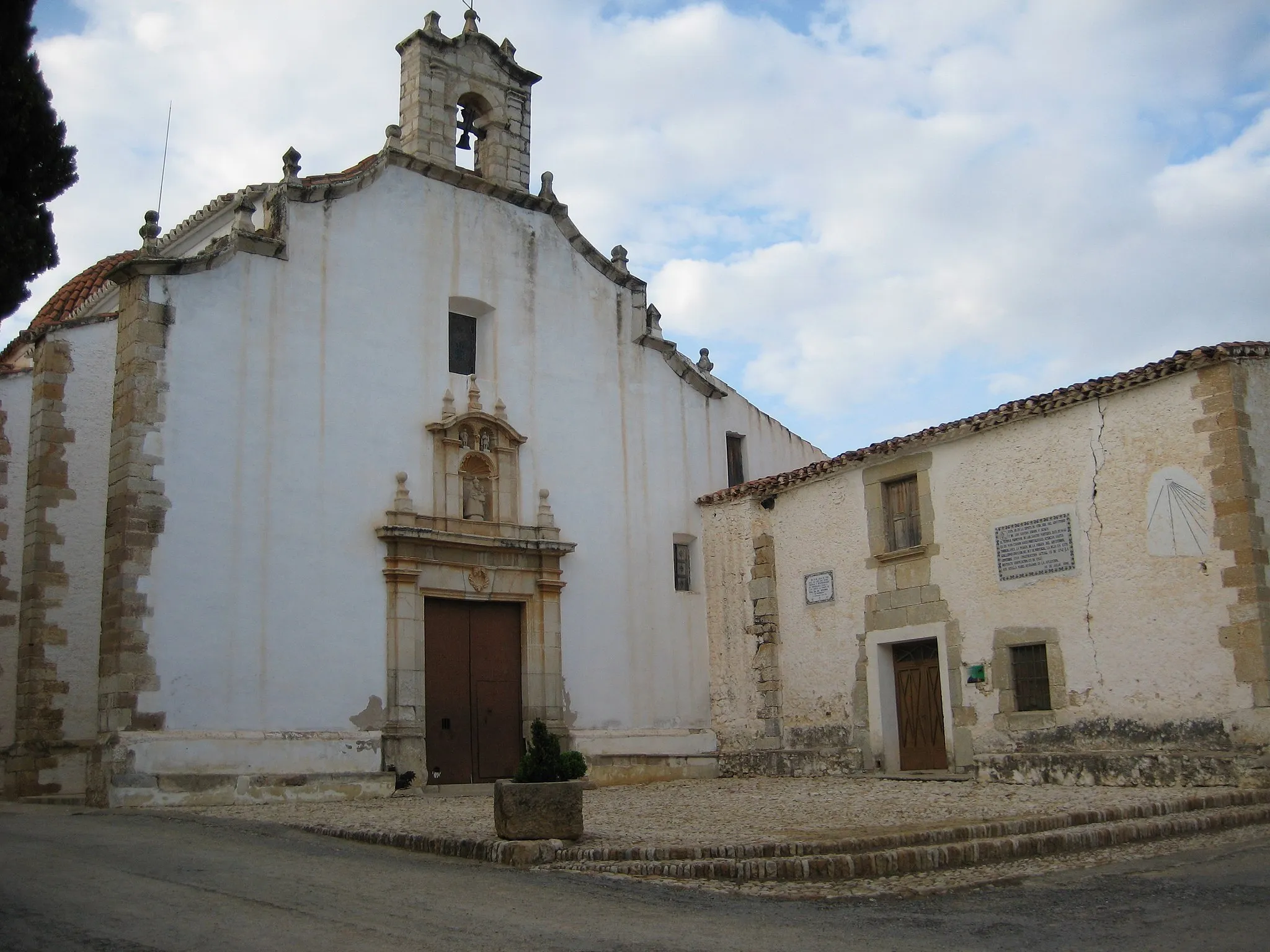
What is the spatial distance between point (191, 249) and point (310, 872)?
11.9m

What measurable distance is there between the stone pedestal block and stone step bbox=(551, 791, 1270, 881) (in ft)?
1.54

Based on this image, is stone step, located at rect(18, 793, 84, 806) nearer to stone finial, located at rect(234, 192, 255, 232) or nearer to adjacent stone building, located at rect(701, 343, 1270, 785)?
stone finial, located at rect(234, 192, 255, 232)

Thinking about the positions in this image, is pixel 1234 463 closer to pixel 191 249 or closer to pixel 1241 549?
pixel 1241 549

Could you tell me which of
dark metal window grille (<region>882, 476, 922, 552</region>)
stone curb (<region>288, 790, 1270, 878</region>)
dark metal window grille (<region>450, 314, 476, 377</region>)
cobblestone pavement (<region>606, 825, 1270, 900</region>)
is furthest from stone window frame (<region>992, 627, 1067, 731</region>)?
dark metal window grille (<region>450, 314, 476, 377</region>)

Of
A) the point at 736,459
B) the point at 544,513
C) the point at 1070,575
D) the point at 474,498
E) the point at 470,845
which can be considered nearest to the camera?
the point at 470,845

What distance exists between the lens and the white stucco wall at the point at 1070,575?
1227 cm

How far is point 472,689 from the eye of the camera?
51.1 feet

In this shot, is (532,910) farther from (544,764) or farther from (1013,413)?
(1013,413)

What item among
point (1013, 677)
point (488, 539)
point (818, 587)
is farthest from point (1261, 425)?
point (488, 539)

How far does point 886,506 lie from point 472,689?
5.55 meters

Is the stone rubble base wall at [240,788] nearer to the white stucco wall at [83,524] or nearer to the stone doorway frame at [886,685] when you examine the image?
the white stucco wall at [83,524]

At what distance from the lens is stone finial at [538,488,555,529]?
1639 centimetres

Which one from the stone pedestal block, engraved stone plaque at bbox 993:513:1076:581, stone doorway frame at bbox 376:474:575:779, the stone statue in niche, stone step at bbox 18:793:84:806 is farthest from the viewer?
the stone statue in niche

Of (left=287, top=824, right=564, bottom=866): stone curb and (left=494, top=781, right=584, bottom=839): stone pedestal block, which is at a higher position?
(left=494, top=781, right=584, bottom=839): stone pedestal block
